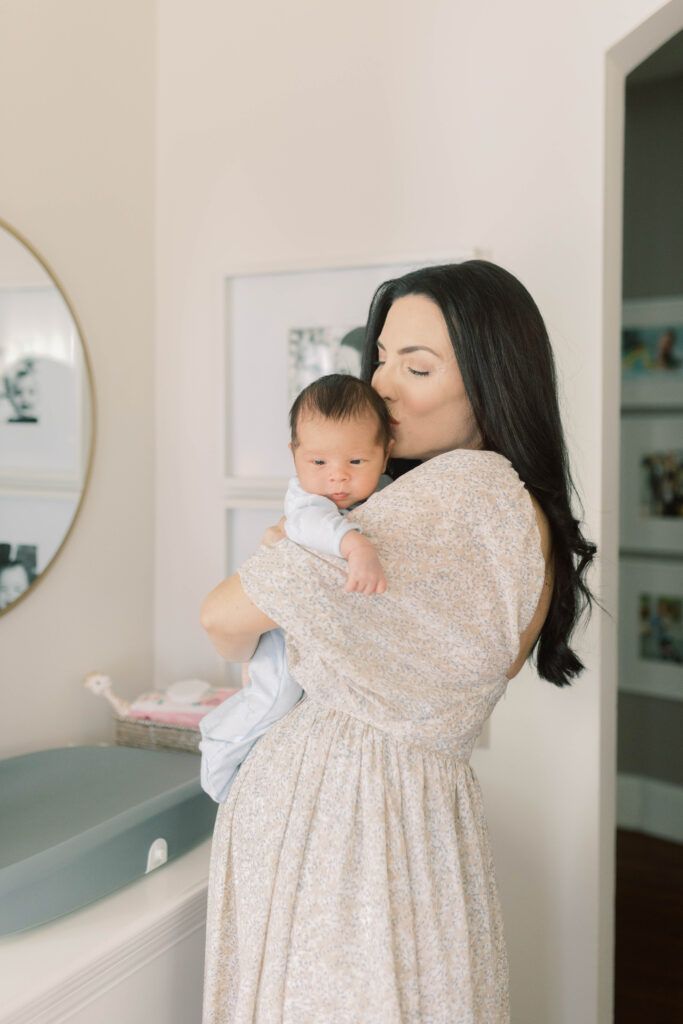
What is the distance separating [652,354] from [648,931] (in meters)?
1.94

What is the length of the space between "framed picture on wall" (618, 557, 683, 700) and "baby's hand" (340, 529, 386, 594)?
8.30 feet

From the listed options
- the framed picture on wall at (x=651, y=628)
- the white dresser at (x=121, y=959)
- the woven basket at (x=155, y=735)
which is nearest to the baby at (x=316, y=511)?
the white dresser at (x=121, y=959)

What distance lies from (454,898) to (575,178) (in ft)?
4.17

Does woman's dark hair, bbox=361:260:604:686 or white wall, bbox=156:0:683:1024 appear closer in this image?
woman's dark hair, bbox=361:260:604:686

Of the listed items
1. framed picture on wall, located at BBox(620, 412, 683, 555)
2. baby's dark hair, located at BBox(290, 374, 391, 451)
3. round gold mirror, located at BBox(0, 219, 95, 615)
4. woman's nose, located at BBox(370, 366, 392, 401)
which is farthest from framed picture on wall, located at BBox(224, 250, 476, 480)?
framed picture on wall, located at BBox(620, 412, 683, 555)

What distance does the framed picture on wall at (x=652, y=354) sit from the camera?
311cm

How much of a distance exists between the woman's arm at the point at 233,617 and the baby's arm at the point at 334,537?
96 millimetres

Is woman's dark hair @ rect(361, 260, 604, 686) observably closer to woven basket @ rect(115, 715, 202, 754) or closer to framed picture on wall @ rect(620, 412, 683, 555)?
woven basket @ rect(115, 715, 202, 754)

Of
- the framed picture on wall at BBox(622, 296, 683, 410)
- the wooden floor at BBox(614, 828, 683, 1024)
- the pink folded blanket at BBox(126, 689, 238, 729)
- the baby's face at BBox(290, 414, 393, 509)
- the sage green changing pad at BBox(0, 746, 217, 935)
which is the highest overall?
the framed picture on wall at BBox(622, 296, 683, 410)

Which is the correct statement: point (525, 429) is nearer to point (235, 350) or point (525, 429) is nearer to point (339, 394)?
point (339, 394)

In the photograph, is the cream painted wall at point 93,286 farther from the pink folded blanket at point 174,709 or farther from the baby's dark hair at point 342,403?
the baby's dark hair at point 342,403

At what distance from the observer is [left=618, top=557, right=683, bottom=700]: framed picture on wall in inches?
123

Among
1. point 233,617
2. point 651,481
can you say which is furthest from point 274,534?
point 651,481

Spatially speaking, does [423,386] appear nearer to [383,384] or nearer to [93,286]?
[383,384]
